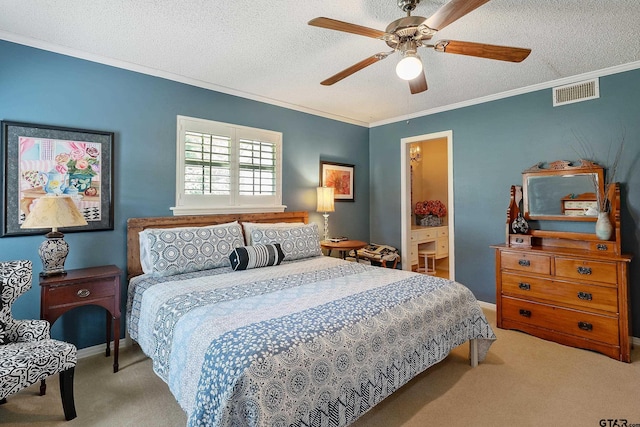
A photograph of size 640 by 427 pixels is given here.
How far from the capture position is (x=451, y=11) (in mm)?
1598

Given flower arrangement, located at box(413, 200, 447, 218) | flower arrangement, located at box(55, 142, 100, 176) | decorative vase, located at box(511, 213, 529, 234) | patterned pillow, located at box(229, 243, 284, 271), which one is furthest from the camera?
flower arrangement, located at box(413, 200, 447, 218)

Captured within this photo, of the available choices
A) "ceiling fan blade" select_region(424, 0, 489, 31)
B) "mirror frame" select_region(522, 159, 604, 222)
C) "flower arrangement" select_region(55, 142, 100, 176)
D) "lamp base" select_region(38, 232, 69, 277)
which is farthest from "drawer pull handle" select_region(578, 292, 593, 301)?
"flower arrangement" select_region(55, 142, 100, 176)

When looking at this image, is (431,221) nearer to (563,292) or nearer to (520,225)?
(520,225)

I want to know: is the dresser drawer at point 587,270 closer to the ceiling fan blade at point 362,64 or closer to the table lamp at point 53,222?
the ceiling fan blade at point 362,64

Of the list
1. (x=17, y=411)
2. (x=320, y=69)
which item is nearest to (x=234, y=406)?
(x=17, y=411)

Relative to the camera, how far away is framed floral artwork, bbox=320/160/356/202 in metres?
4.58

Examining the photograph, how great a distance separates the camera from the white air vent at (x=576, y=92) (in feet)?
10.3

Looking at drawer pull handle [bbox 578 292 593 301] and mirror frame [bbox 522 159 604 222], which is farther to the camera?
mirror frame [bbox 522 159 604 222]

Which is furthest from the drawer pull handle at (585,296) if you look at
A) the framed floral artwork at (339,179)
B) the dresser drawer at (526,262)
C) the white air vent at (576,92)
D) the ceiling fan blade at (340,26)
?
the framed floral artwork at (339,179)

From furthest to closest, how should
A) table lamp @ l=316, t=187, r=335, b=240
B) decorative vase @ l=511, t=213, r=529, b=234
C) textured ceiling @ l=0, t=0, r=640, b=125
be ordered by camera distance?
table lamp @ l=316, t=187, r=335, b=240
decorative vase @ l=511, t=213, r=529, b=234
textured ceiling @ l=0, t=0, r=640, b=125

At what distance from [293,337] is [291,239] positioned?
6.19ft

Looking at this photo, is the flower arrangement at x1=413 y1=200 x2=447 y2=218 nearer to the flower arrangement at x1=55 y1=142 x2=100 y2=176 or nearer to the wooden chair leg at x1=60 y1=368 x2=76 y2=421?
the flower arrangement at x1=55 y1=142 x2=100 y2=176

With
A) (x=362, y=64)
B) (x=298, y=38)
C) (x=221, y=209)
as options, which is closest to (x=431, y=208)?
(x=221, y=209)

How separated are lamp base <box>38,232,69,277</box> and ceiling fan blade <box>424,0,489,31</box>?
2.87 metres
